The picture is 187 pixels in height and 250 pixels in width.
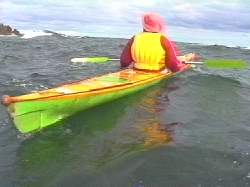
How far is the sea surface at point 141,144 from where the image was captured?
5879mm

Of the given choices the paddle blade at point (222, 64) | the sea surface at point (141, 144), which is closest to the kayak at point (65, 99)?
the sea surface at point (141, 144)

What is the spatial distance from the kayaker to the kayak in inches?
17.6

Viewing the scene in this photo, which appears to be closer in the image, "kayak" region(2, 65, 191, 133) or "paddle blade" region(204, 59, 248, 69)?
"kayak" region(2, 65, 191, 133)

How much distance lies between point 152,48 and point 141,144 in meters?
3.90

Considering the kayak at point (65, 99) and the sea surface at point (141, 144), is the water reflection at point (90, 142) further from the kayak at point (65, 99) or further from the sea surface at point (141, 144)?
the kayak at point (65, 99)

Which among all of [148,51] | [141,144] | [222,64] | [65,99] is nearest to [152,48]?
[148,51]

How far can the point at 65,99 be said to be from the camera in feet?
24.6

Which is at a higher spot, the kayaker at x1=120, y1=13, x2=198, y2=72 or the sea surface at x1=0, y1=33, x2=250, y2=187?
the kayaker at x1=120, y1=13, x2=198, y2=72

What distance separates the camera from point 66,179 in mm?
5805

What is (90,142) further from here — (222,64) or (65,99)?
(222,64)

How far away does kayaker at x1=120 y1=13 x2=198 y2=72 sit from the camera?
1037 cm

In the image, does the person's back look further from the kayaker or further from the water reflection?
the water reflection

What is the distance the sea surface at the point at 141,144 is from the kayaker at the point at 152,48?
608 millimetres

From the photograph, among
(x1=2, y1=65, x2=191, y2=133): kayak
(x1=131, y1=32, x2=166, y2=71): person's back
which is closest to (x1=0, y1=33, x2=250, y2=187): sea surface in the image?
(x1=2, y1=65, x2=191, y2=133): kayak
